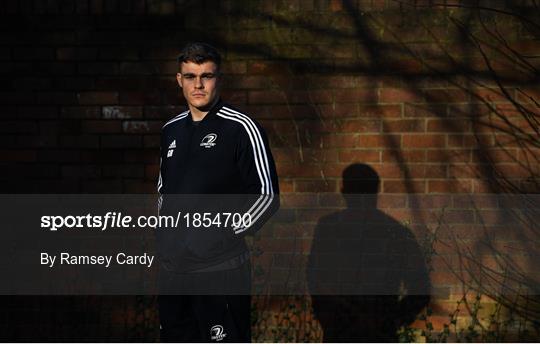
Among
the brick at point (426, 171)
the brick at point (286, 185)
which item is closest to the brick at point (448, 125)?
the brick at point (426, 171)

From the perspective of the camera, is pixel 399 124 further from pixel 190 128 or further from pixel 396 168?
pixel 190 128

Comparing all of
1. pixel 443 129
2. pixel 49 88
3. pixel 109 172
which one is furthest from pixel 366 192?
pixel 49 88

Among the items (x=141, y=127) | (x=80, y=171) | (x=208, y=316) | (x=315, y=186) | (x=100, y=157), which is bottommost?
(x=208, y=316)

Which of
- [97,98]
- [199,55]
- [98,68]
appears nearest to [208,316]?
[199,55]

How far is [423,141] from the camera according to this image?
6.17 meters

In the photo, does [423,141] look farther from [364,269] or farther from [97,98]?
[97,98]

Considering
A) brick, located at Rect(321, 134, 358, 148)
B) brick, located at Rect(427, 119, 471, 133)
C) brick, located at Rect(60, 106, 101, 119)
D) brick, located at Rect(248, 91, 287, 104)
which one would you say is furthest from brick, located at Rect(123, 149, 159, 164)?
brick, located at Rect(427, 119, 471, 133)

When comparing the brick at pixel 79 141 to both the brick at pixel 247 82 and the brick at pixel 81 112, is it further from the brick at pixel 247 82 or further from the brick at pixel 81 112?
the brick at pixel 247 82

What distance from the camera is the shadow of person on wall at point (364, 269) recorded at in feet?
20.5

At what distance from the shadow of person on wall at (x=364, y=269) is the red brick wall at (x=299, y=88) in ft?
0.68

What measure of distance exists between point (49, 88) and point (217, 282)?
2.61 metres

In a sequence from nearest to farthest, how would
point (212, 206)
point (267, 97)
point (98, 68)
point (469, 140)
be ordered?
point (212, 206), point (469, 140), point (267, 97), point (98, 68)

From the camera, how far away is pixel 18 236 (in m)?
6.46

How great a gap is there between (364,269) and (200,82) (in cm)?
233
